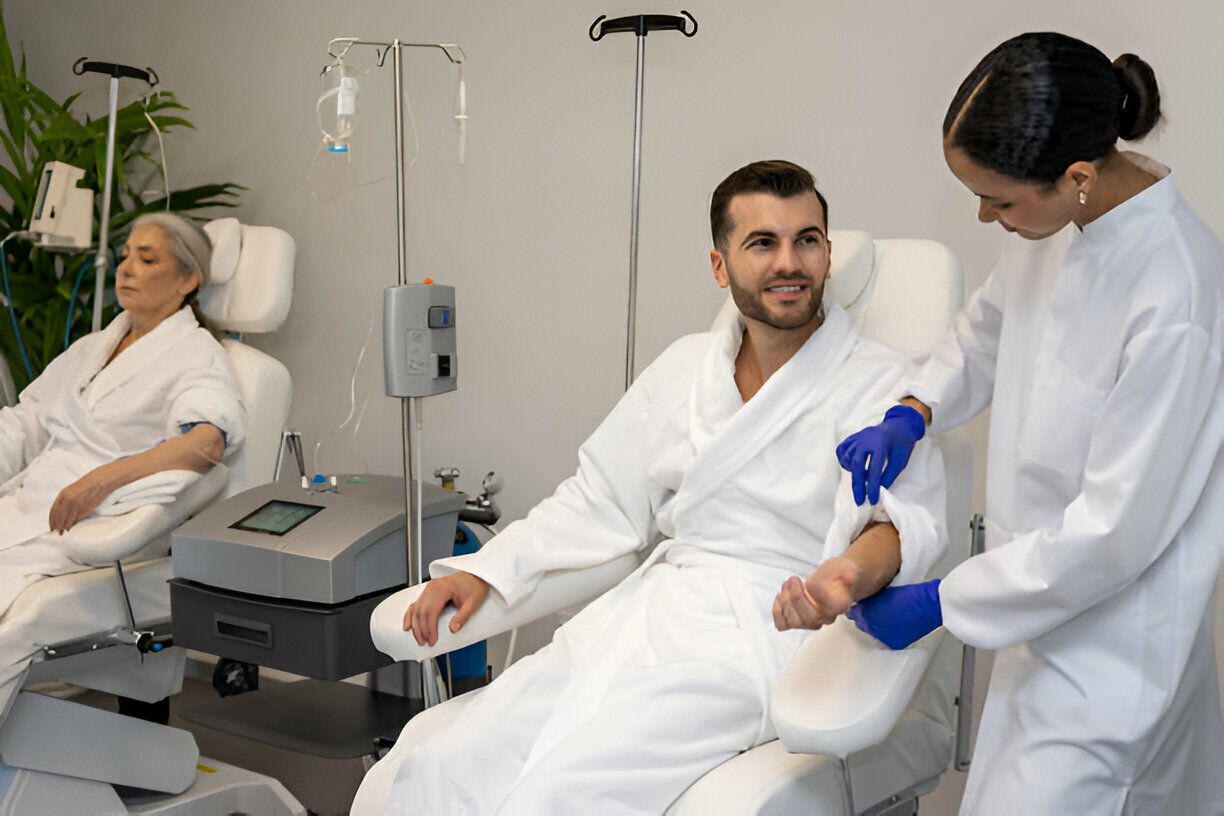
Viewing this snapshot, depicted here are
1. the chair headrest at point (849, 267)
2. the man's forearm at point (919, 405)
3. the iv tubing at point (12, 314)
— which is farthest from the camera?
the iv tubing at point (12, 314)

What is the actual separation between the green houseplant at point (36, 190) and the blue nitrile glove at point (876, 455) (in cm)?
250

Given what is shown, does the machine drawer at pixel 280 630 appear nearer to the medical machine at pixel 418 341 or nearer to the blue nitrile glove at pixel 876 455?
the medical machine at pixel 418 341

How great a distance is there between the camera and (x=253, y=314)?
2969mm

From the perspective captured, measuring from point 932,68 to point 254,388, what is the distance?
5.27 ft

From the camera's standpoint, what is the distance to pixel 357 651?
7.47 feet

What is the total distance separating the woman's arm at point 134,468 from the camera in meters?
2.62

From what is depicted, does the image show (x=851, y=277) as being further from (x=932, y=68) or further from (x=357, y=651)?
(x=357, y=651)

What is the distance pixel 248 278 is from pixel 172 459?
1.75 ft

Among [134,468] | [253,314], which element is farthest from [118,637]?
Result: [253,314]

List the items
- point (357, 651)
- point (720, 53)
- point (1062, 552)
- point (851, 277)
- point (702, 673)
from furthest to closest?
point (720, 53), point (357, 651), point (851, 277), point (702, 673), point (1062, 552)

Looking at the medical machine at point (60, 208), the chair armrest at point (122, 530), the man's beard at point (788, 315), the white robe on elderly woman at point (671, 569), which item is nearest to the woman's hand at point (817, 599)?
the white robe on elderly woman at point (671, 569)

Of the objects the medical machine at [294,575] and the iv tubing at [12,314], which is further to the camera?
the iv tubing at [12,314]

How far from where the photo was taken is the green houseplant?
351 centimetres

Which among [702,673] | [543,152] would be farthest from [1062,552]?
[543,152]
